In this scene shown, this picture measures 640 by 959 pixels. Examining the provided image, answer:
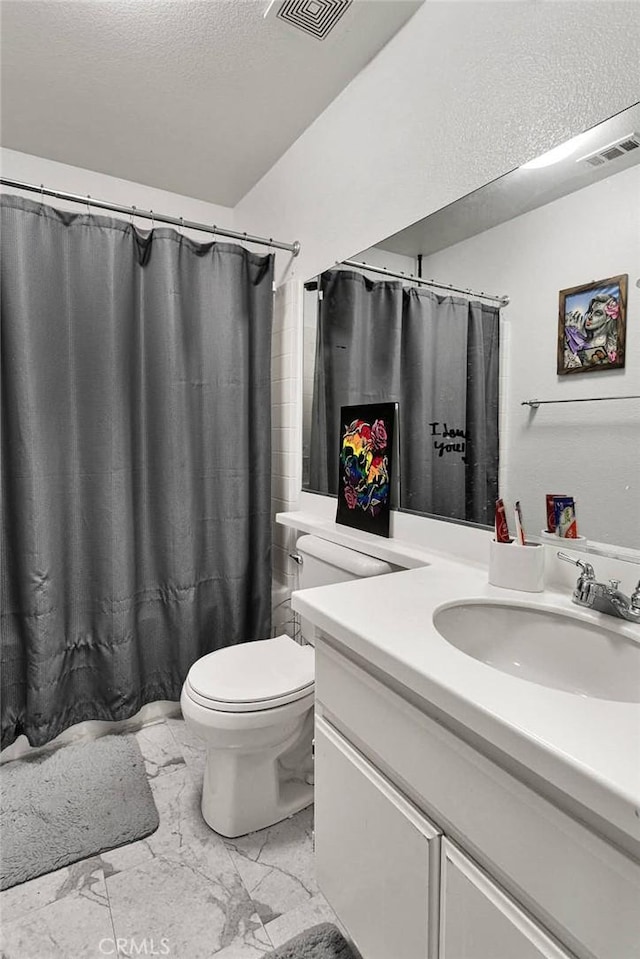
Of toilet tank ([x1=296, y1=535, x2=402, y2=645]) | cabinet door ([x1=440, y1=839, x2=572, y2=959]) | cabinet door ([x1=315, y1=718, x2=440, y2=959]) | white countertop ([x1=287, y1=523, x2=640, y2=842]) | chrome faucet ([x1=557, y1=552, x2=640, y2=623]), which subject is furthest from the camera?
toilet tank ([x1=296, y1=535, x2=402, y2=645])

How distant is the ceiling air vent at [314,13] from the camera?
1.38 meters

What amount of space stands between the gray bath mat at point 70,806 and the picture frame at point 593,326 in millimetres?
1693

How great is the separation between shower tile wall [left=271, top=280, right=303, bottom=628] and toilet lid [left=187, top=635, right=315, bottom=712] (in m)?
0.57

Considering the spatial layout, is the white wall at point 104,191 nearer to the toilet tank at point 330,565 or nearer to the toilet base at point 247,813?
the toilet tank at point 330,565

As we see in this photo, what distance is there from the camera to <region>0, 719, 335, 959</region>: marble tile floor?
1.16 meters

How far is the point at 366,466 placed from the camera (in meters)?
1.70

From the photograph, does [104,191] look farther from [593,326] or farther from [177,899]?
[177,899]

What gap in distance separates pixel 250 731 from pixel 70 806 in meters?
0.69

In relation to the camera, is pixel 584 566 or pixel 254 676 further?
pixel 254 676

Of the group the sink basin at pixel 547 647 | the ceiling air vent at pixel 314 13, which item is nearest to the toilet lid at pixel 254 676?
the sink basin at pixel 547 647

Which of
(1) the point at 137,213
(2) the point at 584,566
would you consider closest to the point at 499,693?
(2) the point at 584,566

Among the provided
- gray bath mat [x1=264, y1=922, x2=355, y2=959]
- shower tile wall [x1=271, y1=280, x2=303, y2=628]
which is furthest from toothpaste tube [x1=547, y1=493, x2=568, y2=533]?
shower tile wall [x1=271, y1=280, x2=303, y2=628]

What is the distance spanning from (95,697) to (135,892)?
2.57ft

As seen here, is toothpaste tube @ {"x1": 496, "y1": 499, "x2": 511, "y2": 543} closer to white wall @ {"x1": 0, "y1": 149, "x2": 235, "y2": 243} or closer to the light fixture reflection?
the light fixture reflection
